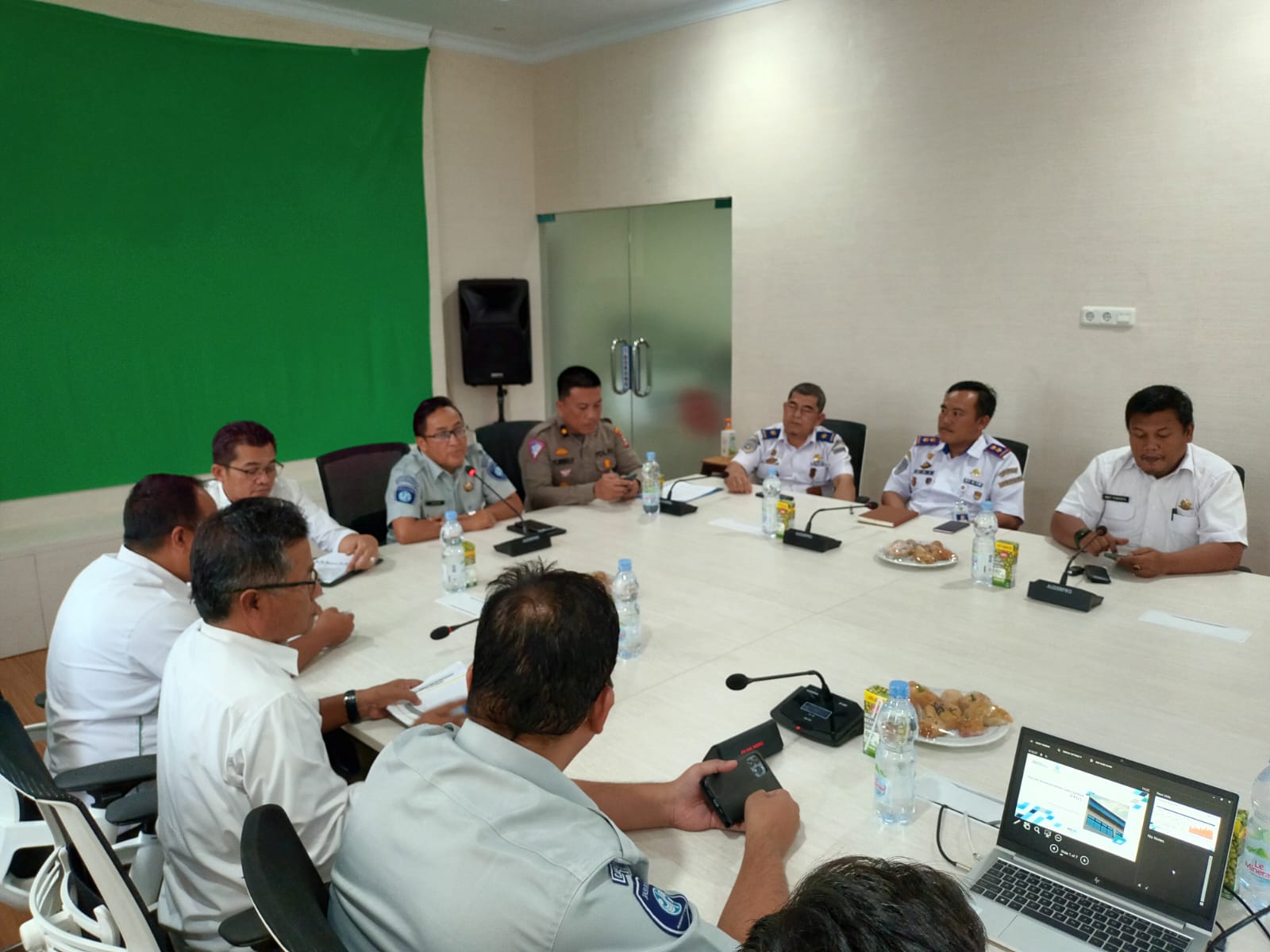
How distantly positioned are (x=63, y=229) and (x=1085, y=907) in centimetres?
517

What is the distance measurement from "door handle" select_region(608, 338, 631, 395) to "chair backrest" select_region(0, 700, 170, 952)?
5052mm

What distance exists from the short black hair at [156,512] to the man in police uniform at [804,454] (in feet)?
8.07

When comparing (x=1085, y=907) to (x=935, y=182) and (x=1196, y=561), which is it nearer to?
(x=1196, y=561)

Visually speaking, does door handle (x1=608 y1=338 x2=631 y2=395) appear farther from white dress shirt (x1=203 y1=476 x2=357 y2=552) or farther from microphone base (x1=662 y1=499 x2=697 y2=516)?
white dress shirt (x1=203 y1=476 x2=357 y2=552)

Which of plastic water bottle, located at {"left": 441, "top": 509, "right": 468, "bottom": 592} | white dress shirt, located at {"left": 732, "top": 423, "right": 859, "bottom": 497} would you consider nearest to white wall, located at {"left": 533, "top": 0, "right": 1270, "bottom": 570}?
white dress shirt, located at {"left": 732, "top": 423, "right": 859, "bottom": 497}

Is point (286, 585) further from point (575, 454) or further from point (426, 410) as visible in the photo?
point (575, 454)

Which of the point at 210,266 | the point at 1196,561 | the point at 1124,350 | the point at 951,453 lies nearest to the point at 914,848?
the point at 1196,561

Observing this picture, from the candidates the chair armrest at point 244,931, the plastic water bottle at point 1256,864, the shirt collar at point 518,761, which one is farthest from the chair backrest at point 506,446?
the plastic water bottle at point 1256,864

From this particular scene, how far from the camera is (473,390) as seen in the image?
6.39m

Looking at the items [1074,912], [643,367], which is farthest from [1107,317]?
[1074,912]

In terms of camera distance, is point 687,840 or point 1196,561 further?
point 1196,561

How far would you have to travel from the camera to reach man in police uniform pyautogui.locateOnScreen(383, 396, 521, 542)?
338 cm

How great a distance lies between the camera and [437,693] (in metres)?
2.03

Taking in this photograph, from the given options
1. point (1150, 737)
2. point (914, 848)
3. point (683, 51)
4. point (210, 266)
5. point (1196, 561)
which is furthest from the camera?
point (683, 51)
